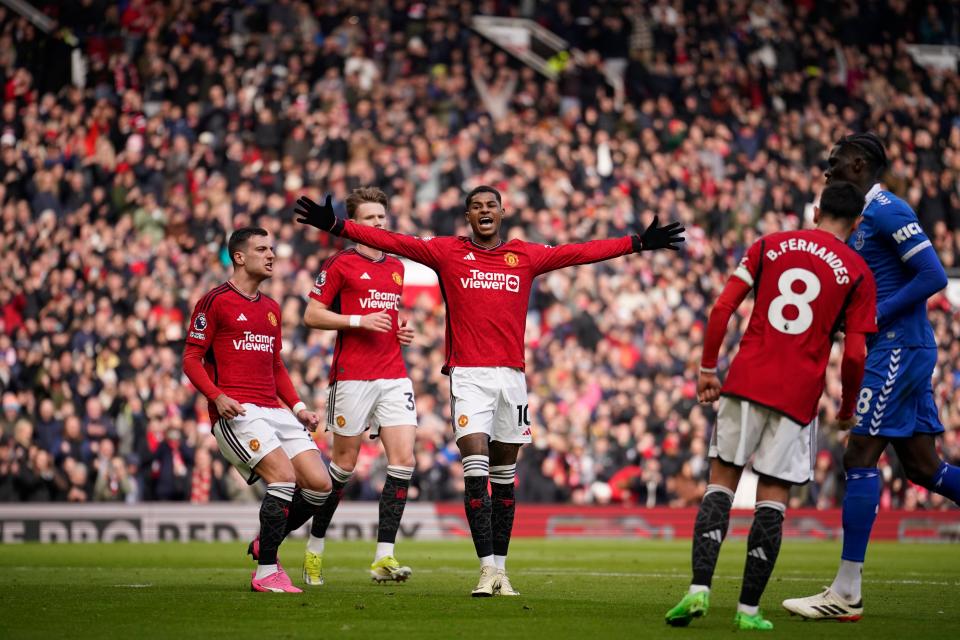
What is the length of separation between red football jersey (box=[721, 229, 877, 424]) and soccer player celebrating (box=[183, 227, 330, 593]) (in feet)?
12.2

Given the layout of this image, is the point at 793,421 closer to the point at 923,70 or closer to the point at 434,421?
the point at 434,421

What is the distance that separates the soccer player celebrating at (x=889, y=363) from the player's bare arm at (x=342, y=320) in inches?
134

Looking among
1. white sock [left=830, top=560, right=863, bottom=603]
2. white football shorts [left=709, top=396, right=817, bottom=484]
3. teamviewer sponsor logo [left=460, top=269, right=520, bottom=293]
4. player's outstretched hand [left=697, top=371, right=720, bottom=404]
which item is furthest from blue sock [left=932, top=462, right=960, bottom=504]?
teamviewer sponsor logo [left=460, top=269, right=520, bottom=293]

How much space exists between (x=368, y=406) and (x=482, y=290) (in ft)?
6.03

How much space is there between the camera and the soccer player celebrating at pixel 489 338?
9305 mm

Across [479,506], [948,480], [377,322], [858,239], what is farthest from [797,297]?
[377,322]

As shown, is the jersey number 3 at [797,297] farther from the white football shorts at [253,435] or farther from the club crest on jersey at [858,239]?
the white football shorts at [253,435]

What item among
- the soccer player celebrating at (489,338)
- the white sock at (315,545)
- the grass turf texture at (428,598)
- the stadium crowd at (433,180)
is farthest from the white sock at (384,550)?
the stadium crowd at (433,180)

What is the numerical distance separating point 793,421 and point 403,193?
17420mm

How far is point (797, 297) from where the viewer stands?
7453 mm

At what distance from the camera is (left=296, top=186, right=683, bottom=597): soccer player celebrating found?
366 inches

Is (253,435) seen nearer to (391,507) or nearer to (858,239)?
(391,507)

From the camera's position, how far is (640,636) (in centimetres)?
703

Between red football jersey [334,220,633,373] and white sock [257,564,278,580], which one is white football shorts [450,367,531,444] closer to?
red football jersey [334,220,633,373]
